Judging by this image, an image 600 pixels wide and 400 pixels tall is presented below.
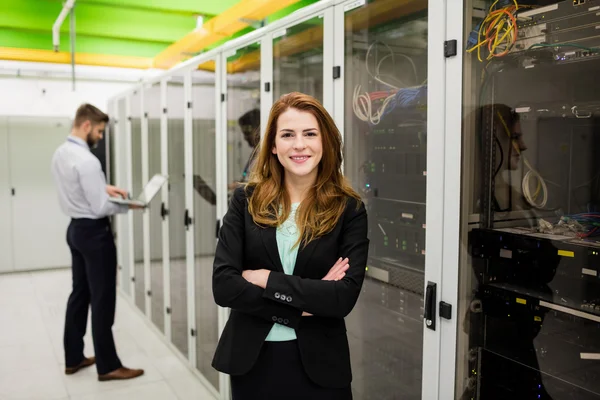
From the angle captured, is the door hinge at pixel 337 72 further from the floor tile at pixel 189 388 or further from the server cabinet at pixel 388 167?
the floor tile at pixel 189 388

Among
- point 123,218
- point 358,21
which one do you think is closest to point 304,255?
point 358,21

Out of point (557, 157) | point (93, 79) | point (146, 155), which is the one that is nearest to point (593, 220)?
point (557, 157)

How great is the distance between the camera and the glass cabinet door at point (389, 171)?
1.90 m

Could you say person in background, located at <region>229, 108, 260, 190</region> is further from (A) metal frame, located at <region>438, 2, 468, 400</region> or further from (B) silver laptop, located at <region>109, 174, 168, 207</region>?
(A) metal frame, located at <region>438, 2, 468, 400</region>

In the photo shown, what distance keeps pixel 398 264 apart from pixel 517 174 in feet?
1.86

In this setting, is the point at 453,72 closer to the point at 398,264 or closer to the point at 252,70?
the point at 398,264

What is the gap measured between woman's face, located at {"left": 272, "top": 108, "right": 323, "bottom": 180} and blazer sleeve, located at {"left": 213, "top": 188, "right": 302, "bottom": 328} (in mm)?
184

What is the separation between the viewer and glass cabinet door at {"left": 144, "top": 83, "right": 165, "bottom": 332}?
13.4 feet

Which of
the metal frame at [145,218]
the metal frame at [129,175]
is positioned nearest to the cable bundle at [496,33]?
the metal frame at [145,218]

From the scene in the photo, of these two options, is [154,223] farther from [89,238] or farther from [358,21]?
[358,21]

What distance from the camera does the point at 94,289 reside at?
333 centimetres

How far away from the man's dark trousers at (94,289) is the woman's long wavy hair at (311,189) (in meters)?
2.11

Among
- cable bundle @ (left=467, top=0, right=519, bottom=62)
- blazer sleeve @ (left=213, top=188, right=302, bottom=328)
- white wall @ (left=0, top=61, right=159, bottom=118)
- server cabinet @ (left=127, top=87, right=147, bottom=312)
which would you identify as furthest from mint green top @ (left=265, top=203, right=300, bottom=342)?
white wall @ (left=0, top=61, right=159, bottom=118)

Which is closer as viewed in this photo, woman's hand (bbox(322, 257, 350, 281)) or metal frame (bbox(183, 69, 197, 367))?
woman's hand (bbox(322, 257, 350, 281))
